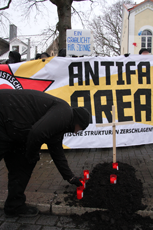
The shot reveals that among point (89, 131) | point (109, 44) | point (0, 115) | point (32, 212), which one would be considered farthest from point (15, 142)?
point (109, 44)

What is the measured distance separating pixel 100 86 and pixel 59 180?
7.82ft

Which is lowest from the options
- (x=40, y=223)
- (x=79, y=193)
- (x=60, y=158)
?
(x=40, y=223)

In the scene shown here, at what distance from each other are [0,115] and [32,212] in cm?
133

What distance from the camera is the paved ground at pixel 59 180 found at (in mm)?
2449

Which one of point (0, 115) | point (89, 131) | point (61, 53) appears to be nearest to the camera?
point (0, 115)

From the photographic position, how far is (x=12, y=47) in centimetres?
3288

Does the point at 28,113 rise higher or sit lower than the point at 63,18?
lower

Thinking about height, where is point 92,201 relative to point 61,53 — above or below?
below

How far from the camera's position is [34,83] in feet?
15.2

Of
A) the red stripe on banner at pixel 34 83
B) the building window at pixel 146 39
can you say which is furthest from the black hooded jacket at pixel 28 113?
the building window at pixel 146 39

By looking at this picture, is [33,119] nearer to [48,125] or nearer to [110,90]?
[48,125]

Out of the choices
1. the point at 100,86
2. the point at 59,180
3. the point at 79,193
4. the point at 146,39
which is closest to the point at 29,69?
the point at 100,86

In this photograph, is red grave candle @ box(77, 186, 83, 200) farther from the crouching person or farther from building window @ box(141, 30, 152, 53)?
building window @ box(141, 30, 152, 53)

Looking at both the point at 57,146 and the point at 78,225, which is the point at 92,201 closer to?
the point at 78,225
